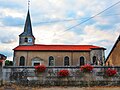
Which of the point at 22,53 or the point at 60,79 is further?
the point at 22,53

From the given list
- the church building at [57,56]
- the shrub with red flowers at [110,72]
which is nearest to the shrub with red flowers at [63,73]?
the shrub with red flowers at [110,72]

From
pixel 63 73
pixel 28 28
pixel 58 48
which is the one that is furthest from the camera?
pixel 28 28

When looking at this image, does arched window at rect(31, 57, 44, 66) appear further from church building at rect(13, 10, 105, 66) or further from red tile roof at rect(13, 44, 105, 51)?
red tile roof at rect(13, 44, 105, 51)

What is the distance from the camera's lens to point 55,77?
1254 centimetres

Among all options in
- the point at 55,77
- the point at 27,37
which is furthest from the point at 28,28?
the point at 55,77

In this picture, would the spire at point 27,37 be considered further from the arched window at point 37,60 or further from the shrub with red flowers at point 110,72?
the shrub with red flowers at point 110,72

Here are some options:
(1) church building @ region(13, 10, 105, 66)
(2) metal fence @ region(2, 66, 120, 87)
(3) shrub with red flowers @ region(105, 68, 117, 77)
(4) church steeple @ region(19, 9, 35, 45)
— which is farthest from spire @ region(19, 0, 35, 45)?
(3) shrub with red flowers @ region(105, 68, 117, 77)

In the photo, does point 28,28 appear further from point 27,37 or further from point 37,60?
point 37,60

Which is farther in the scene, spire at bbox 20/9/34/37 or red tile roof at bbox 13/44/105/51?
spire at bbox 20/9/34/37

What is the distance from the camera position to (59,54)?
35281 mm

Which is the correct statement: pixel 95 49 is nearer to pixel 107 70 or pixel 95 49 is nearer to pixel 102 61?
pixel 102 61

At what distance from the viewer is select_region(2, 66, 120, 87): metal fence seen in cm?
1234

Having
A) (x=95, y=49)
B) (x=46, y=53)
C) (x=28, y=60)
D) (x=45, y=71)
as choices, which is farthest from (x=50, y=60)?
(x=45, y=71)

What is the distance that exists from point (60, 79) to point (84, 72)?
1700mm
